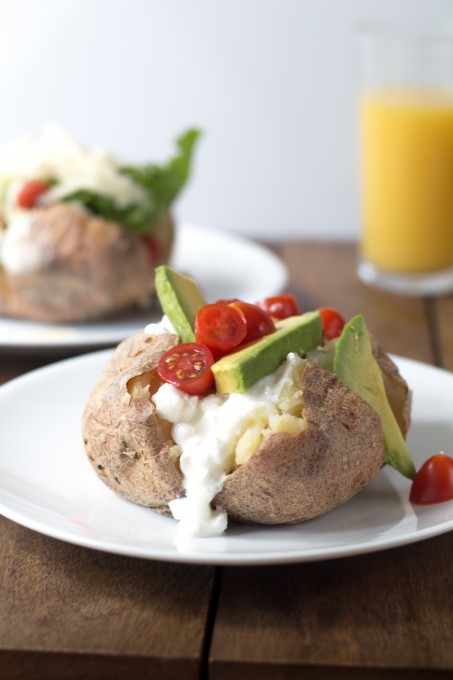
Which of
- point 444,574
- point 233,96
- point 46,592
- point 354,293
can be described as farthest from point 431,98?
point 46,592

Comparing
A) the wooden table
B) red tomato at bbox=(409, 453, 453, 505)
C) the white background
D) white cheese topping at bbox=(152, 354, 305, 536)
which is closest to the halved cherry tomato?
white cheese topping at bbox=(152, 354, 305, 536)

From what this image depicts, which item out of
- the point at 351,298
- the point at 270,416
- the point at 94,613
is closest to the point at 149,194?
the point at 351,298

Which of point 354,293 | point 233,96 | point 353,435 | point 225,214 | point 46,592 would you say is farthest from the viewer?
point 225,214

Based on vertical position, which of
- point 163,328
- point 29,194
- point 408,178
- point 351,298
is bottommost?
point 351,298

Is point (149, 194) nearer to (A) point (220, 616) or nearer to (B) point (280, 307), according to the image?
(B) point (280, 307)

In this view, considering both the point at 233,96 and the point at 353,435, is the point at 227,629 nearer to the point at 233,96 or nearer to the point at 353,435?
the point at 353,435

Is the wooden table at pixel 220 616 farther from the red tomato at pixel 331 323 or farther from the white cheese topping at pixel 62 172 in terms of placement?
the white cheese topping at pixel 62 172
